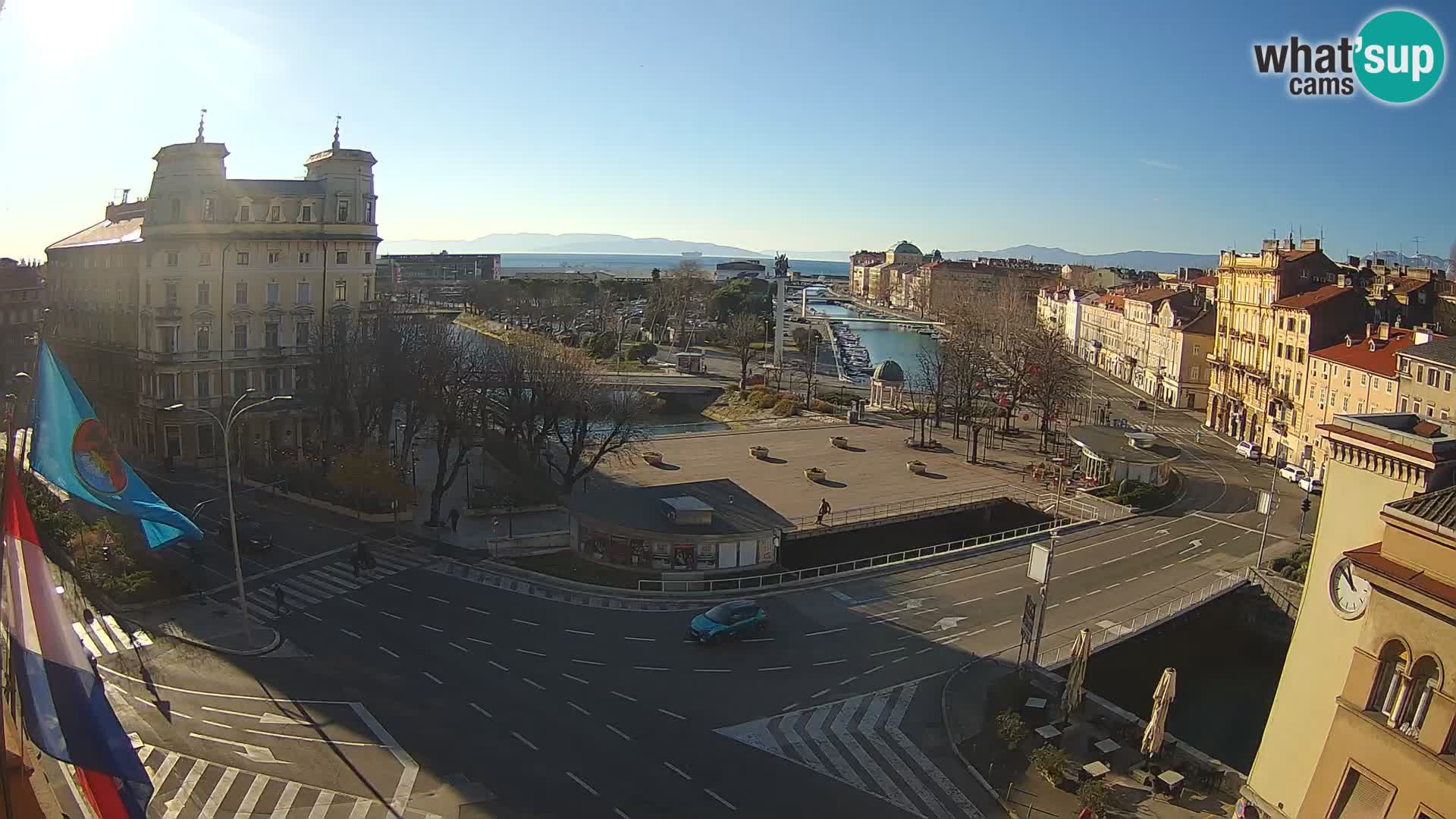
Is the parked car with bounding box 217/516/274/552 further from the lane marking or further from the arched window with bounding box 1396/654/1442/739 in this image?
the arched window with bounding box 1396/654/1442/739

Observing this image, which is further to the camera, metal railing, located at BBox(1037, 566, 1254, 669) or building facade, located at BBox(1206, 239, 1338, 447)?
building facade, located at BBox(1206, 239, 1338, 447)

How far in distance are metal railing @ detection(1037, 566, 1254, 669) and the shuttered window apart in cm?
1158

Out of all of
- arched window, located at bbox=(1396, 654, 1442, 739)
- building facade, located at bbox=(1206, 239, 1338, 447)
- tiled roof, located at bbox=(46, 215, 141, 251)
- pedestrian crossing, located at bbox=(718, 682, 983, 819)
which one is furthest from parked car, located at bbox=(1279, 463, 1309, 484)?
tiled roof, located at bbox=(46, 215, 141, 251)

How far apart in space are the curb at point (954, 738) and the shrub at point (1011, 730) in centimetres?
99

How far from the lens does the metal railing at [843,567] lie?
30.8 m

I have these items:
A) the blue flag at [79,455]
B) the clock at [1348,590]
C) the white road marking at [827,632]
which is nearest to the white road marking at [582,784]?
the blue flag at [79,455]

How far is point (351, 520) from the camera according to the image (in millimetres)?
36594

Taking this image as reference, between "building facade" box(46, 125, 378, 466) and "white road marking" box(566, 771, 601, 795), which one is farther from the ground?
"building facade" box(46, 125, 378, 466)

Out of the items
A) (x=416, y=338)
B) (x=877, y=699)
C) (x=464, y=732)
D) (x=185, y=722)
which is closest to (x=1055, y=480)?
(x=877, y=699)

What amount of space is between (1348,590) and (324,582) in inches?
1059

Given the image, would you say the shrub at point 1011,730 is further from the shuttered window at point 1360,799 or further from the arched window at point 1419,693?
the arched window at point 1419,693

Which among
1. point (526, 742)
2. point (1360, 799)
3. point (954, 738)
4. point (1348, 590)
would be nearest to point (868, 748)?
point (954, 738)

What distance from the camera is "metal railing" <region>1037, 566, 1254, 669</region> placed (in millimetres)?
26139

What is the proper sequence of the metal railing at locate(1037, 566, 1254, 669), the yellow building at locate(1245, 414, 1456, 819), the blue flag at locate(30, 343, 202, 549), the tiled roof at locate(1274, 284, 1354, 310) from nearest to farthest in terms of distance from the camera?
the yellow building at locate(1245, 414, 1456, 819) → the blue flag at locate(30, 343, 202, 549) → the metal railing at locate(1037, 566, 1254, 669) → the tiled roof at locate(1274, 284, 1354, 310)
